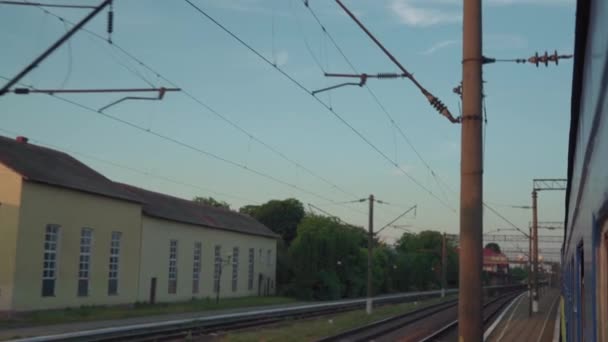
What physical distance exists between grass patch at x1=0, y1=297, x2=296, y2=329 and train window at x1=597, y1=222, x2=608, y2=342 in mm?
30416

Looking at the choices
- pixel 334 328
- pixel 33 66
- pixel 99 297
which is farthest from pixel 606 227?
pixel 99 297

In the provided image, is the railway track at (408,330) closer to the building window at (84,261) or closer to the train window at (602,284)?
the building window at (84,261)

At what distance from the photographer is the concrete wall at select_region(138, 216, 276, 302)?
1873 inches

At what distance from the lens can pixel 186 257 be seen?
52906 mm

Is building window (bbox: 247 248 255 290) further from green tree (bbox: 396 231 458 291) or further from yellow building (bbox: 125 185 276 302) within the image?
green tree (bbox: 396 231 458 291)

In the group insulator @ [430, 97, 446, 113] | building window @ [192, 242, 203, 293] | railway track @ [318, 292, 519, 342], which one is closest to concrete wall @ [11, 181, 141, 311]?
building window @ [192, 242, 203, 293]

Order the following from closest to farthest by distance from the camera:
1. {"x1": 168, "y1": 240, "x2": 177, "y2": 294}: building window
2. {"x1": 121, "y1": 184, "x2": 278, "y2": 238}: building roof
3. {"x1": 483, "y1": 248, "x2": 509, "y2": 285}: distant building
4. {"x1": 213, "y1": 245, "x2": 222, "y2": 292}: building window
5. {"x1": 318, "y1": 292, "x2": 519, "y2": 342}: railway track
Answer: {"x1": 318, "y1": 292, "x2": 519, "y2": 342}: railway track, {"x1": 121, "y1": 184, "x2": 278, "y2": 238}: building roof, {"x1": 168, "y1": 240, "x2": 177, "y2": 294}: building window, {"x1": 213, "y1": 245, "x2": 222, "y2": 292}: building window, {"x1": 483, "y1": 248, "x2": 509, "y2": 285}: distant building

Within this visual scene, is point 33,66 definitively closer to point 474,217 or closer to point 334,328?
point 474,217

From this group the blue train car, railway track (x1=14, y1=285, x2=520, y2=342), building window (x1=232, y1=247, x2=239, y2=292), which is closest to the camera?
the blue train car

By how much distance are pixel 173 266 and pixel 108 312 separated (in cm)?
1235

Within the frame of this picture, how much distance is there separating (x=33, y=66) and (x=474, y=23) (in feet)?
21.8

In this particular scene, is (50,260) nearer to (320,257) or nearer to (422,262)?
(320,257)

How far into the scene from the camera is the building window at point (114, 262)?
1709 inches

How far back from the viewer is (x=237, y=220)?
2625 inches
